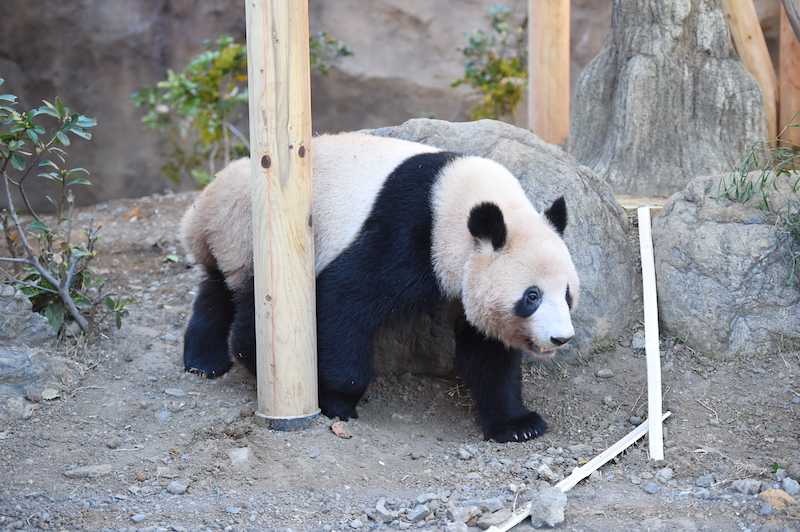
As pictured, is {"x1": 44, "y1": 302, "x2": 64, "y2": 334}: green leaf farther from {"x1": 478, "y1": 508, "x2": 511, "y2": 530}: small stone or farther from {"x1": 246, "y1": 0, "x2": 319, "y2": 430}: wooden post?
{"x1": 478, "y1": 508, "x2": 511, "y2": 530}: small stone

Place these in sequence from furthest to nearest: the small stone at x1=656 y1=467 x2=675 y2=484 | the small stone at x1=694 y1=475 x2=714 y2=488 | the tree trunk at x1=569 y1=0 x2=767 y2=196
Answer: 1. the tree trunk at x1=569 y1=0 x2=767 y2=196
2. the small stone at x1=656 y1=467 x2=675 y2=484
3. the small stone at x1=694 y1=475 x2=714 y2=488

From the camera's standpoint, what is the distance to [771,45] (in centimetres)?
929

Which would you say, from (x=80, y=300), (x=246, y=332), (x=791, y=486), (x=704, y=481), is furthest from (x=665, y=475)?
(x=80, y=300)

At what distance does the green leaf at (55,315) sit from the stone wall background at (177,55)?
5434 mm

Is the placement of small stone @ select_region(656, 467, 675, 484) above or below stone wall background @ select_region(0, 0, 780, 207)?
below

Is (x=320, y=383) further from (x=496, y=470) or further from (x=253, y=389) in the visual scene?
(x=496, y=470)

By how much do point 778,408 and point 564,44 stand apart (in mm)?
3813

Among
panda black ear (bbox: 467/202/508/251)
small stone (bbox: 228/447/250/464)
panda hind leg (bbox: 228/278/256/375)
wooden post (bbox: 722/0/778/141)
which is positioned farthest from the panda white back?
wooden post (bbox: 722/0/778/141)

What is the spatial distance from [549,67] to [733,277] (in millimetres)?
2914

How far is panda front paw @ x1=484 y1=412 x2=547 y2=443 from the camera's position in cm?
370

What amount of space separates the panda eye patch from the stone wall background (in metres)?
6.12

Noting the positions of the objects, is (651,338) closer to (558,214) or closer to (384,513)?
(558,214)

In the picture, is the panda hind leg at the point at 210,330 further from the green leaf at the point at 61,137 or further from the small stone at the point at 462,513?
the small stone at the point at 462,513

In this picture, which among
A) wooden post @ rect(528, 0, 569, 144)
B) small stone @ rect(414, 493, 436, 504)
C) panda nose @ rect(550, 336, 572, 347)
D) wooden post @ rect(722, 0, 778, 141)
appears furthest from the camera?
wooden post @ rect(528, 0, 569, 144)
